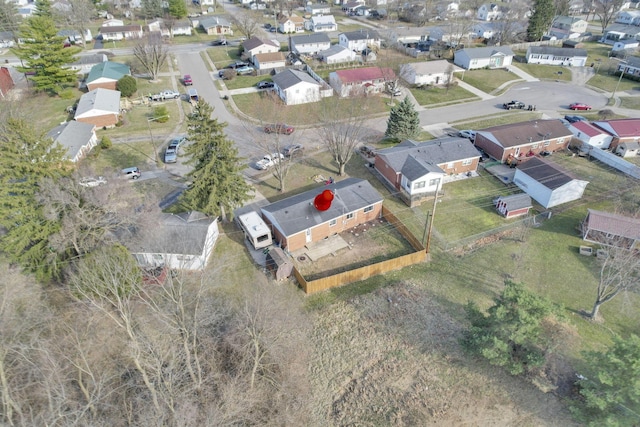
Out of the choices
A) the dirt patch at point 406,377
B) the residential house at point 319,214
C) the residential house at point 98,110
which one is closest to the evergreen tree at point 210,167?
the residential house at point 319,214

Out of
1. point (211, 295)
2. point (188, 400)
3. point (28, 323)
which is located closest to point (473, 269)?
point (211, 295)

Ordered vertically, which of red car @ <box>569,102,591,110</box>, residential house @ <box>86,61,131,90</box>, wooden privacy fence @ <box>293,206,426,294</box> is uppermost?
residential house @ <box>86,61,131,90</box>

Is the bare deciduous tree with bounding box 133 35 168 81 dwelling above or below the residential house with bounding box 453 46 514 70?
above

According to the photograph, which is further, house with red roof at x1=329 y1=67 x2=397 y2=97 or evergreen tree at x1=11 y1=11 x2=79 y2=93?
house with red roof at x1=329 y1=67 x2=397 y2=97

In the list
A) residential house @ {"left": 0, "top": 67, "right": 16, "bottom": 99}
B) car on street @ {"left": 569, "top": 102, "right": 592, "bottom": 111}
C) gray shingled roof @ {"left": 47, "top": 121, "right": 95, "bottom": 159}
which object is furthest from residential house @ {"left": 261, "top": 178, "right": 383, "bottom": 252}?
residential house @ {"left": 0, "top": 67, "right": 16, "bottom": 99}

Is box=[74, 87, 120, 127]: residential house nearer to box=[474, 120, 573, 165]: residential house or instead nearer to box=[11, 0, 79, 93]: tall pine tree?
box=[11, 0, 79, 93]: tall pine tree

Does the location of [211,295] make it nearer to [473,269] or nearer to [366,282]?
[366,282]

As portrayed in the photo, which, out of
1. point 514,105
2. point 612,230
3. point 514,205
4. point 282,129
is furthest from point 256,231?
point 514,105
